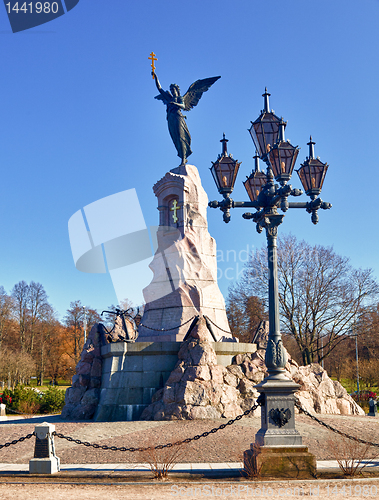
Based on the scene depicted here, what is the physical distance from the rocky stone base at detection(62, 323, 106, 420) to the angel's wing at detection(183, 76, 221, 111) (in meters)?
11.0

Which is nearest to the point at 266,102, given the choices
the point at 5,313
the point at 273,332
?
the point at 273,332

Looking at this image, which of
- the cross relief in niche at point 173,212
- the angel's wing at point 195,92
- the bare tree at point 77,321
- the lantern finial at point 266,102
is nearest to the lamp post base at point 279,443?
the lantern finial at point 266,102

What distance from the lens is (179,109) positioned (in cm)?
2252

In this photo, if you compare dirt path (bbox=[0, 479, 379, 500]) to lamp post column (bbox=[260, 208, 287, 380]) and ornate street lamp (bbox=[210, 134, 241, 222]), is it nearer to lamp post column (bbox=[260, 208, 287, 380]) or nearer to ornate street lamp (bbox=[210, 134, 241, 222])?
lamp post column (bbox=[260, 208, 287, 380])

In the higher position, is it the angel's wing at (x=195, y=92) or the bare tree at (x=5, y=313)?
the angel's wing at (x=195, y=92)

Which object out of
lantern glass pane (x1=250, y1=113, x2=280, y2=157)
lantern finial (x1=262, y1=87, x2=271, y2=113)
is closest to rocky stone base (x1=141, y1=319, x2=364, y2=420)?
lantern glass pane (x1=250, y1=113, x2=280, y2=157)

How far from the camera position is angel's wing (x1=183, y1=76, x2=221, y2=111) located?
74.6ft

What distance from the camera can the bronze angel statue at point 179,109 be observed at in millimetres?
22391

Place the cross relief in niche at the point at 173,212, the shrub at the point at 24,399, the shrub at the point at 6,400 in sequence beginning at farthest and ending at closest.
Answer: the shrub at the point at 6,400 < the shrub at the point at 24,399 < the cross relief in niche at the point at 173,212

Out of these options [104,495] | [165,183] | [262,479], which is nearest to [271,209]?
[262,479]

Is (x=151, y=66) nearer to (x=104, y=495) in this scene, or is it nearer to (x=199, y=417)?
(x=199, y=417)

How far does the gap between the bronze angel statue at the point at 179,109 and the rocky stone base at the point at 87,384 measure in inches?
349

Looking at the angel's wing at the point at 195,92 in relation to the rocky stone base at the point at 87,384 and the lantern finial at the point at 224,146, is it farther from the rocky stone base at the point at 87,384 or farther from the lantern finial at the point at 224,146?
the lantern finial at the point at 224,146

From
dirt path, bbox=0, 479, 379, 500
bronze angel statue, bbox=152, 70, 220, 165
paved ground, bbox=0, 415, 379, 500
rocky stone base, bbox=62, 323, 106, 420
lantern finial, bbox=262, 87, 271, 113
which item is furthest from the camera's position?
bronze angel statue, bbox=152, 70, 220, 165
